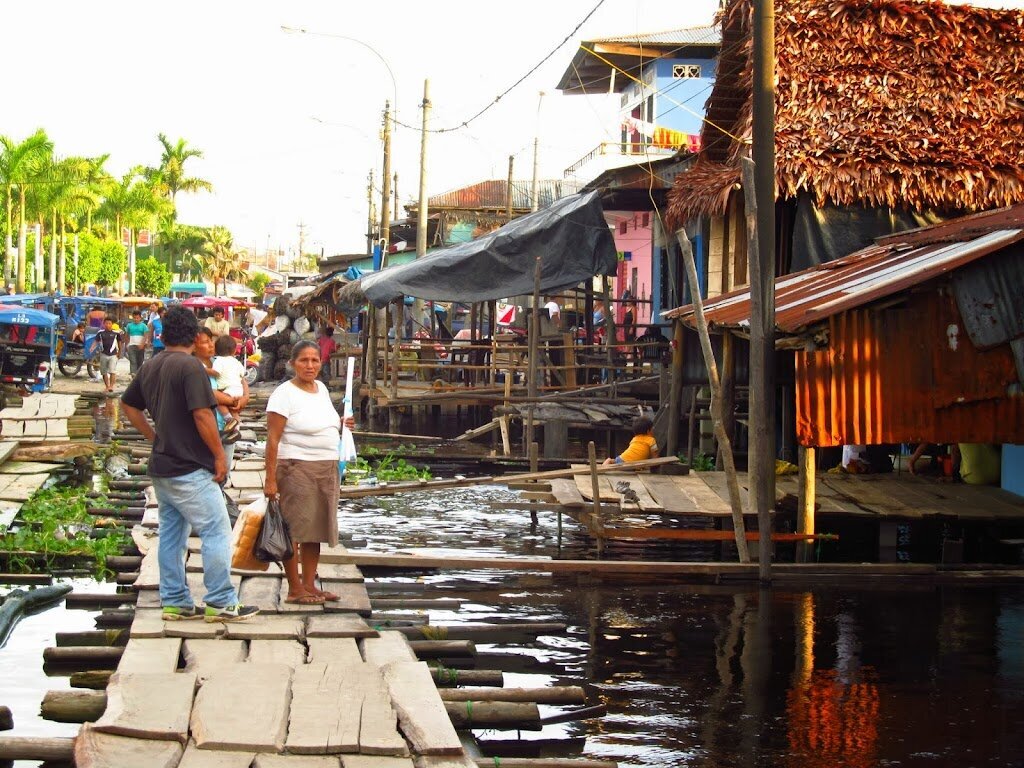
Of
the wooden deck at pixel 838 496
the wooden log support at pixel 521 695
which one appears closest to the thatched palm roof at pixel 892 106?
the wooden deck at pixel 838 496

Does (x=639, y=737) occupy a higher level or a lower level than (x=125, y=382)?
lower

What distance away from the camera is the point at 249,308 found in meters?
52.5

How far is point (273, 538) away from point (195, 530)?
0.50 metres

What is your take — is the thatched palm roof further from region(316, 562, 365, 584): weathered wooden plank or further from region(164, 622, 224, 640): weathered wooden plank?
region(164, 622, 224, 640): weathered wooden plank

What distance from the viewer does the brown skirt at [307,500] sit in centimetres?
781

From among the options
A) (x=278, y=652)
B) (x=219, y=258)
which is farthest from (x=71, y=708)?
(x=219, y=258)

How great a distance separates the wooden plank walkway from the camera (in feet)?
16.7

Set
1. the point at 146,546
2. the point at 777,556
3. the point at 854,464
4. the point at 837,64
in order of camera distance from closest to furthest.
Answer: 1. the point at 146,546
2. the point at 777,556
3. the point at 854,464
4. the point at 837,64

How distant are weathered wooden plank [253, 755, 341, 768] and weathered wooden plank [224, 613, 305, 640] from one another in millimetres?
2013

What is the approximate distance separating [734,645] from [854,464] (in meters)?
6.33

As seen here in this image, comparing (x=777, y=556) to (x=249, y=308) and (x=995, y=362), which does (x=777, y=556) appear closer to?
(x=995, y=362)

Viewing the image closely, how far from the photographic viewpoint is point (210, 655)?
6.56 meters

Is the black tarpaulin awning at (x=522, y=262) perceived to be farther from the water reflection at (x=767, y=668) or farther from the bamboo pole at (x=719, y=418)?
the bamboo pole at (x=719, y=418)

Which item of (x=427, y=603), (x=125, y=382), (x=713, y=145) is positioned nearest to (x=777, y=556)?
(x=427, y=603)
